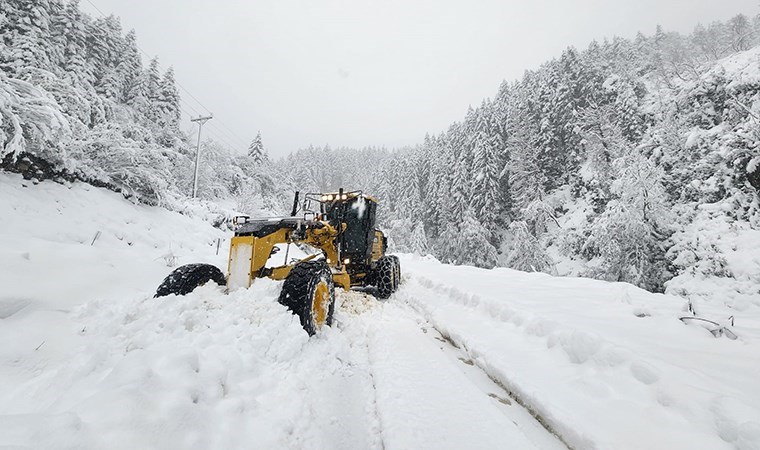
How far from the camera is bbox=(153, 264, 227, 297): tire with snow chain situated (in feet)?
13.0

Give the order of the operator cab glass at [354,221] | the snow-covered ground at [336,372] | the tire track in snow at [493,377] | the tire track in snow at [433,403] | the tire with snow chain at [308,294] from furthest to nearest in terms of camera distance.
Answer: the operator cab glass at [354,221] < the tire with snow chain at [308,294] < the tire track in snow at [493,377] < the tire track in snow at [433,403] < the snow-covered ground at [336,372]

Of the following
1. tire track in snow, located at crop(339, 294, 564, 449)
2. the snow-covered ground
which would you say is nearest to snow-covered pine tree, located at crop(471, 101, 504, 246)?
the snow-covered ground

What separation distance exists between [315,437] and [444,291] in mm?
5714

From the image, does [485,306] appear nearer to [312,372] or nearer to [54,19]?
[312,372]

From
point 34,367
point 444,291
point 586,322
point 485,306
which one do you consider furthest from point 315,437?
point 444,291

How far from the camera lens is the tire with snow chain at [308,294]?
369cm

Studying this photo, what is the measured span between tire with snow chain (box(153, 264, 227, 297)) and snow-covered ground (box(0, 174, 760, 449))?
0.94ft

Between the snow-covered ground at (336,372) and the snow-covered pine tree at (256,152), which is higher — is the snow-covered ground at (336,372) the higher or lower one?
the lower one

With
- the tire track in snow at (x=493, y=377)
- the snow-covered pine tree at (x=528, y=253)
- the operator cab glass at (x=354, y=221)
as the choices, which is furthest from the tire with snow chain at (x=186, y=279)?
the snow-covered pine tree at (x=528, y=253)

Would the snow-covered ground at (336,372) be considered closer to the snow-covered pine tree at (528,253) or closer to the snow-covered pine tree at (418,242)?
the snow-covered pine tree at (528,253)

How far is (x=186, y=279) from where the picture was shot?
13.4 ft

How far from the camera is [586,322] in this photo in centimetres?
404

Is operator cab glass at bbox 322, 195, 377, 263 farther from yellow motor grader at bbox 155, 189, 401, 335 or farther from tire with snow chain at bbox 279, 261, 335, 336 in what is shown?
tire with snow chain at bbox 279, 261, 335, 336

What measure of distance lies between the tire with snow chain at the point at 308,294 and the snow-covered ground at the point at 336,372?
0.15 m
